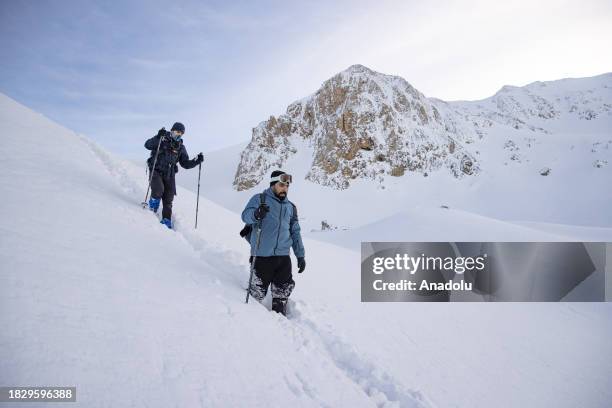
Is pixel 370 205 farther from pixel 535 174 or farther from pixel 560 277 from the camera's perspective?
pixel 560 277

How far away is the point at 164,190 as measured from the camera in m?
7.34

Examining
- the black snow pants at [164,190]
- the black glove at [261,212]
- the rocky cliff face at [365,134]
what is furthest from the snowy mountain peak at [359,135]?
the black glove at [261,212]

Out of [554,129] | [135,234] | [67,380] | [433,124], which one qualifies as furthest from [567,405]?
[554,129]

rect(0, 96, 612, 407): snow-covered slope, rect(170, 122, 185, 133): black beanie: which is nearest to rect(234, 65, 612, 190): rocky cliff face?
rect(170, 122, 185, 133): black beanie

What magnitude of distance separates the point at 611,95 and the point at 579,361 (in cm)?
11819

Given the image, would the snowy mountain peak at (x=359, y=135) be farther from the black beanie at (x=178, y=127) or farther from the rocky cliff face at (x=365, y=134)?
the black beanie at (x=178, y=127)

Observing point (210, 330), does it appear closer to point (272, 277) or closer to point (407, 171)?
point (272, 277)

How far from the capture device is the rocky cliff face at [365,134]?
46250 mm

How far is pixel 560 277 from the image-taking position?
895cm

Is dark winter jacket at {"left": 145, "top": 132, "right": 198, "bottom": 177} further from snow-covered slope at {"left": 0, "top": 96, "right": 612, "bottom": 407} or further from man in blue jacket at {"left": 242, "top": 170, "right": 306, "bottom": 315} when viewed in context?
man in blue jacket at {"left": 242, "top": 170, "right": 306, "bottom": 315}

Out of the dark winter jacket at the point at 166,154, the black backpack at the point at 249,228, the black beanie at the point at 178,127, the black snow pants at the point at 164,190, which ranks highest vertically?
the black beanie at the point at 178,127

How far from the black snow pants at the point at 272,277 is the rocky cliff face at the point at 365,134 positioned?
40717mm

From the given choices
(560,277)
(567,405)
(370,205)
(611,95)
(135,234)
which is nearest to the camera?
(567,405)

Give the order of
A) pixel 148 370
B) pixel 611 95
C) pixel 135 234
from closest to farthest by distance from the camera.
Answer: pixel 148 370 → pixel 135 234 → pixel 611 95
